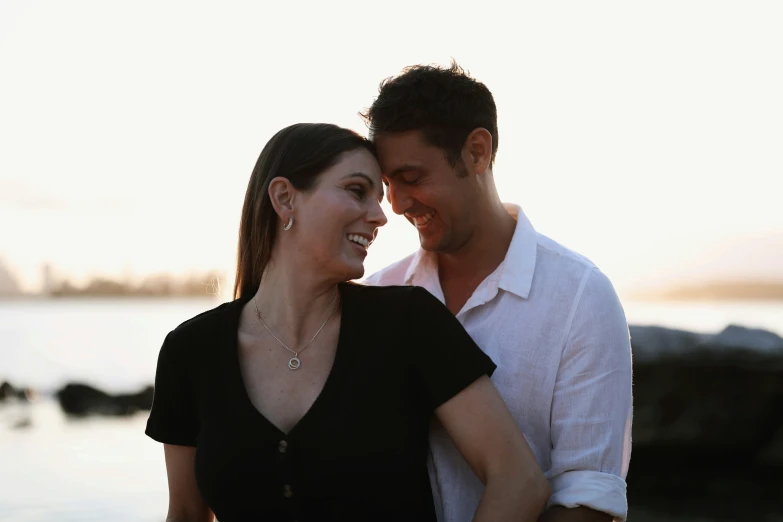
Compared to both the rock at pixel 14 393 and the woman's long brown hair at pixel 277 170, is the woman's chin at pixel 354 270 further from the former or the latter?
the rock at pixel 14 393

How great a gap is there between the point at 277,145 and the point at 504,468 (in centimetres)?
102

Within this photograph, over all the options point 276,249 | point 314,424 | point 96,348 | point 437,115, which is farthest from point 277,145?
point 96,348

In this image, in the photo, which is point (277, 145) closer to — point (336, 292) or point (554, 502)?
point (336, 292)

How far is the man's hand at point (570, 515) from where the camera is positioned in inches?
94.3

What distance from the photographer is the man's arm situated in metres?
2.42

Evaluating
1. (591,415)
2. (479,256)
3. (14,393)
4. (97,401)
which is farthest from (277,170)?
(14,393)

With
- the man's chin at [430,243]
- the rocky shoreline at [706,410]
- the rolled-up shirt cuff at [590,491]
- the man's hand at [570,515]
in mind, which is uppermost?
the man's chin at [430,243]

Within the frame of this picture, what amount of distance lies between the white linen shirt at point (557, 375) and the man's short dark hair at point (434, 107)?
422 mm

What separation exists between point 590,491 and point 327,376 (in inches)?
29.0

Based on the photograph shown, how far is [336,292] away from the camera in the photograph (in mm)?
2555

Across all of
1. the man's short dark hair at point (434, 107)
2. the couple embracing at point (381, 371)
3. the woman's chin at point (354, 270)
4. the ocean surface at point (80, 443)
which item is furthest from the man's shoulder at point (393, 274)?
the ocean surface at point (80, 443)

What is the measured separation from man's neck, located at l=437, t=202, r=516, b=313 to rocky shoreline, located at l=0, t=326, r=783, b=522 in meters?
4.24

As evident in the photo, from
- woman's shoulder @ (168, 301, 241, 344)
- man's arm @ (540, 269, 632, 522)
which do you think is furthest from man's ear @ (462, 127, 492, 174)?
woman's shoulder @ (168, 301, 241, 344)

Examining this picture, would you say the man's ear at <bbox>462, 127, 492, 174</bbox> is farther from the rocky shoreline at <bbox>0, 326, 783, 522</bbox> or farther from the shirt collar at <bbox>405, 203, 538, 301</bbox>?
the rocky shoreline at <bbox>0, 326, 783, 522</bbox>
